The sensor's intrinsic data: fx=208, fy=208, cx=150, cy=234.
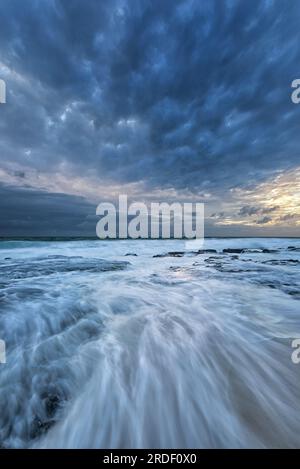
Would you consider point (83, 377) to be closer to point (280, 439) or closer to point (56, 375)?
point (56, 375)

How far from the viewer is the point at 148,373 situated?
103 inches

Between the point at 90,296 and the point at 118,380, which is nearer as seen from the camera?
the point at 118,380

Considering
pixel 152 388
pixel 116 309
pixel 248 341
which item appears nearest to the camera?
pixel 152 388

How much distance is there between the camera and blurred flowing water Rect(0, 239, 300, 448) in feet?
6.14

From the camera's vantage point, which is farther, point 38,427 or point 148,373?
point 148,373

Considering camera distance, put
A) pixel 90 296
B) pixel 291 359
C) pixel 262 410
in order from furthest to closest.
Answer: pixel 90 296, pixel 291 359, pixel 262 410

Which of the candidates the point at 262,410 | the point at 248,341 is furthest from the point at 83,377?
the point at 248,341

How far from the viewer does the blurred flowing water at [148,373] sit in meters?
1.87

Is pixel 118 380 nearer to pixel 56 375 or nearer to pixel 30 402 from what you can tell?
pixel 56 375

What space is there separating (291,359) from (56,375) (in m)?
3.09

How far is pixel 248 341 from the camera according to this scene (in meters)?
3.33

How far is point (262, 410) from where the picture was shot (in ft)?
6.79

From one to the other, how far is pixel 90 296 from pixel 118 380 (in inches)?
128
